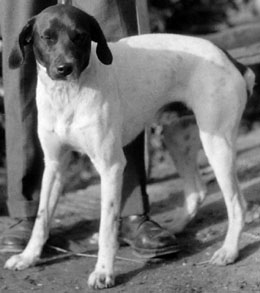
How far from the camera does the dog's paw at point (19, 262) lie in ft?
16.3

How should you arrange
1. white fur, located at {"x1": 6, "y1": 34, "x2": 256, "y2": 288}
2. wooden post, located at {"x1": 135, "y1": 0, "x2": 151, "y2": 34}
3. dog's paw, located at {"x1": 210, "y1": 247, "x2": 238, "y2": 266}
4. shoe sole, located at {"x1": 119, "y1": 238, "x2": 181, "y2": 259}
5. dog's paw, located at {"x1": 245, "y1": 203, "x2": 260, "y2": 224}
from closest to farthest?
white fur, located at {"x1": 6, "y1": 34, "x2": 256, "y2": 288}, dog's paw, located at {"x1": 210, "y1": 247, "x2": 238, "y2": 266}, shoe sole, located at {"x1": 119, "y1": 238, "x2": 181, "y2": 259}, wooden post, located at {"x1": 135, "y1": 0, "x2": 151, "y2": 34}, dog's paw, located at {"x1": 245, "y1": 203, "x2": 260, "y2": 224}

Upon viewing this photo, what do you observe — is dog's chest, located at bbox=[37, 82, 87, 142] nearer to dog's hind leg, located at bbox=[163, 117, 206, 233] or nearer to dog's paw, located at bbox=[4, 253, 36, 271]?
dog's paw, located at bbox=[4, 253, 36, 271]

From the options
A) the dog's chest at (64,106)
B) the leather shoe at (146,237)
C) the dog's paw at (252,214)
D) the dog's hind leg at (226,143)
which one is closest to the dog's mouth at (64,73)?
the dog's chest at (64,106)

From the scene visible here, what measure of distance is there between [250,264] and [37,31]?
1.60m

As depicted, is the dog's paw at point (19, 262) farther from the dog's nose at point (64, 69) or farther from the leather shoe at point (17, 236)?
the dog's nose at point (64, 69)

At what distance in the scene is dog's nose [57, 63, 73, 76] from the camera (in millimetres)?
4422

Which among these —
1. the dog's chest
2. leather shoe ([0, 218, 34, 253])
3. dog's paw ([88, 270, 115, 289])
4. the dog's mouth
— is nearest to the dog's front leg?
dog's paw ([88, 270, 115, 289])

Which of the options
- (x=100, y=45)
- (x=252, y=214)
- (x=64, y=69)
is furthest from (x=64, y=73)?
(x=252, y=214)

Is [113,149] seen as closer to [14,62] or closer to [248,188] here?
[14,62]

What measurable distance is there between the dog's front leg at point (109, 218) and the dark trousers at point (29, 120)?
0.55 m

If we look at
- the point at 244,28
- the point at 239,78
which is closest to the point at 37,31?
the point at 239,78

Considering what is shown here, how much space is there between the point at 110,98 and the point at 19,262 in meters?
0.99

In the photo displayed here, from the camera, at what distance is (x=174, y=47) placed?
5.07m

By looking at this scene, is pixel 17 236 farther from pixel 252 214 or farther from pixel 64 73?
pixel 252 214
